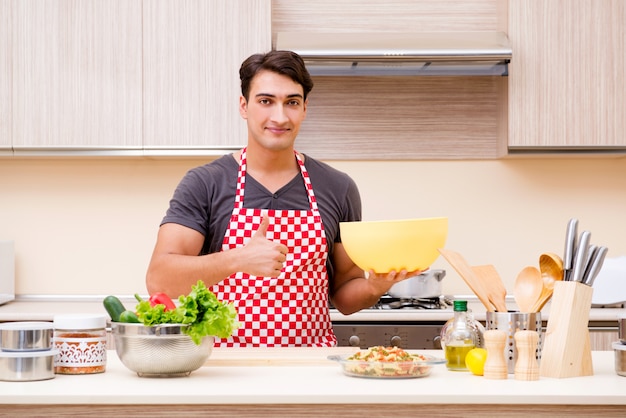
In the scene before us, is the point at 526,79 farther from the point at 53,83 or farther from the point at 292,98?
the point at 53,83

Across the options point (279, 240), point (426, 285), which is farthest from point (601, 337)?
point (279, 240)

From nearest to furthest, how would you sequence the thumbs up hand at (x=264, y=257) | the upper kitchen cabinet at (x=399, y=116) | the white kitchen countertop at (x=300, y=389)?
the white kitchen countertop at (x=300, y=389) < the thumbs up hand at (x=264, y=257) < the upper kitchen cabinet at (x=399, y=116)

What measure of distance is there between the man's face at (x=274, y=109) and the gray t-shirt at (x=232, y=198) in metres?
0.14

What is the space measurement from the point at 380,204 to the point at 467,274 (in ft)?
6.50

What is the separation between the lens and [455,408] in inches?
56.3

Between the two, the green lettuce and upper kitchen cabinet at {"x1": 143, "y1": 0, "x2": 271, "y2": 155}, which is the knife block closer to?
the green lettuce

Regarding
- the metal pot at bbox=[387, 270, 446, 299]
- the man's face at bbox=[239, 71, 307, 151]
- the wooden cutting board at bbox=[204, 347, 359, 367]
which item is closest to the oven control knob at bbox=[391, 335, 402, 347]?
the metal pot at bbox=[387, 270, 446, 299]

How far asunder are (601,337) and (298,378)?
1.82 metres

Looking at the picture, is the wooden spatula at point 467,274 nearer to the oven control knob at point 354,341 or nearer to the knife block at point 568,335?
the knife block at point 568,335

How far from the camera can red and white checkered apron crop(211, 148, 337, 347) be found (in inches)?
88.9

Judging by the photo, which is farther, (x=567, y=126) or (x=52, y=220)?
(x=52, y=220)

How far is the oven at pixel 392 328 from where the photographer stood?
308 cm

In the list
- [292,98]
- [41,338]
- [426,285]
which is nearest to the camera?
[41,338]

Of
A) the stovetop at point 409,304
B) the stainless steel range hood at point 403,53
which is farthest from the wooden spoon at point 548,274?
the stainless steel range hood at point 403,53
